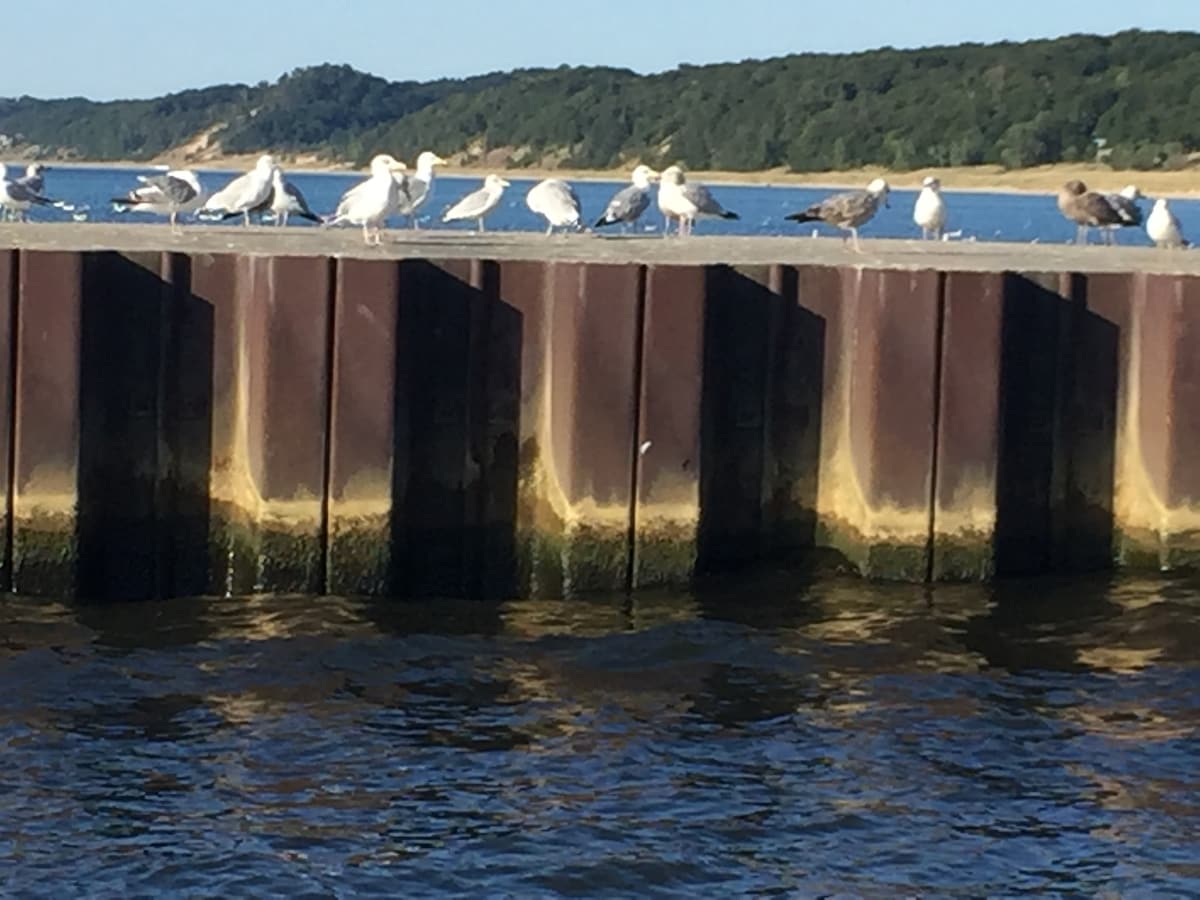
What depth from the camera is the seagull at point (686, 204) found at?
2830cm

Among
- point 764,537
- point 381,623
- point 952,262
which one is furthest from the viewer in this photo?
point 952,262

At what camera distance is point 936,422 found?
16234 millimetres

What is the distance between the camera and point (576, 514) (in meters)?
15.9

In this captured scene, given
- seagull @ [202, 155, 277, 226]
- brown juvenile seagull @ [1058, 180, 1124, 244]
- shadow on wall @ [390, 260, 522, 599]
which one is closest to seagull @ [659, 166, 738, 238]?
brown juvenile seagull @ [1058, 180, 1124, 244]

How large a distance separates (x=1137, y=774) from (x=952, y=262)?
797cm

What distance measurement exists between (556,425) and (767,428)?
5.16 ft

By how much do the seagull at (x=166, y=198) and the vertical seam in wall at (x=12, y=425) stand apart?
8.56m

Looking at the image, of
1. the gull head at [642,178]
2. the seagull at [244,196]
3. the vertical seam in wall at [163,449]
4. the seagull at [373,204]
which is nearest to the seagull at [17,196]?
the seagull at [244,196]

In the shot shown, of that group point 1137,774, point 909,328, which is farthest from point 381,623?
point 1137,774

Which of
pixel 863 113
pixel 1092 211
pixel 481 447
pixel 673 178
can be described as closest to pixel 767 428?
pixel 481 447

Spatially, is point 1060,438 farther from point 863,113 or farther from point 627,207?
point 863,113

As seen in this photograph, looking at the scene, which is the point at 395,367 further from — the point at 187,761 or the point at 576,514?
the point at 187,761

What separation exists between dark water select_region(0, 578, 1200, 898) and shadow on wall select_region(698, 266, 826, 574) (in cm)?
36

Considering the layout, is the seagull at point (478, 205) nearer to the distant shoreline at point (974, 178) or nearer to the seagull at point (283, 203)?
the seagull at point (283, 203)
